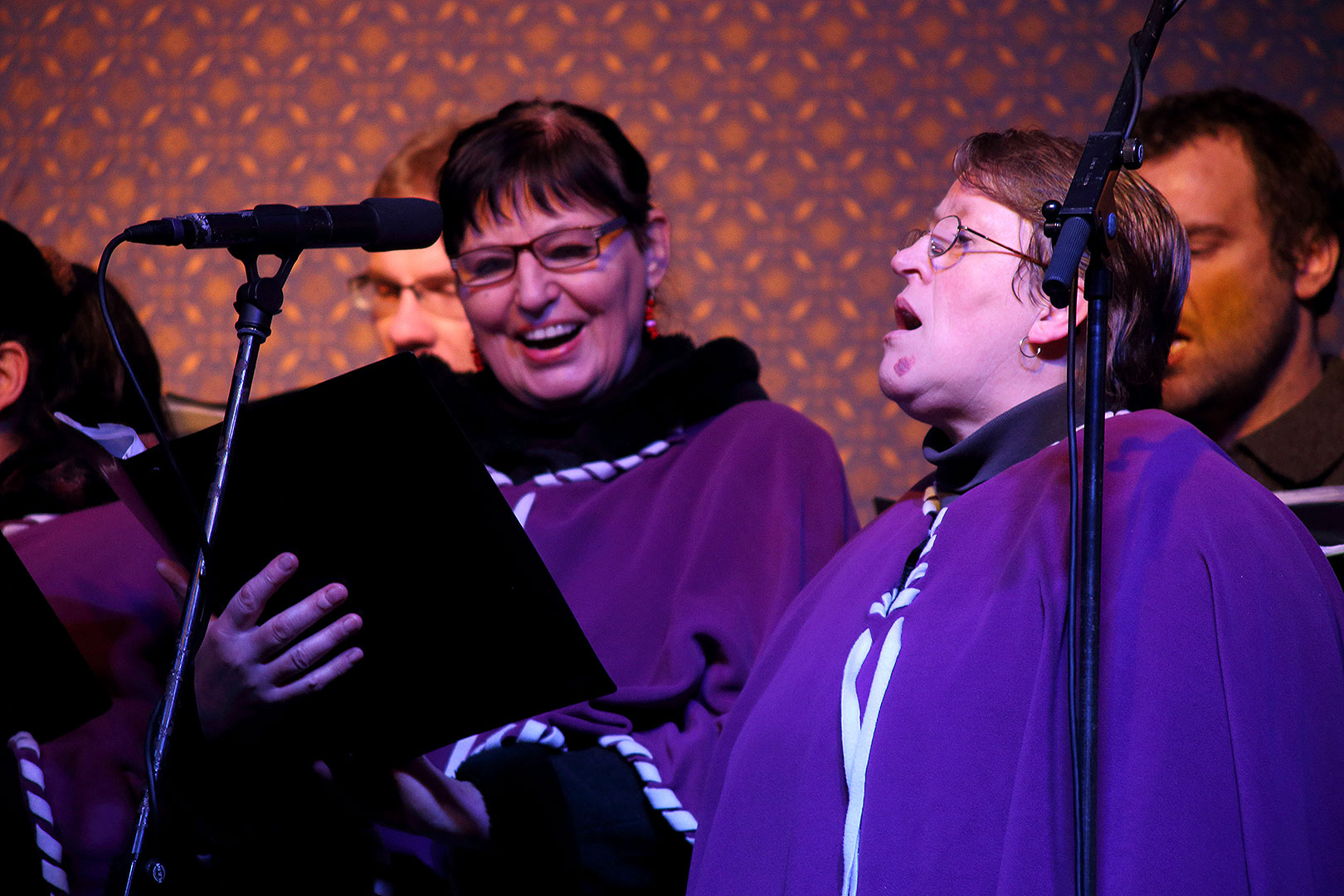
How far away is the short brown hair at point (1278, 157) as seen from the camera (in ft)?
7.29

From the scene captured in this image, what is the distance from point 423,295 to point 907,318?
4.56 feet

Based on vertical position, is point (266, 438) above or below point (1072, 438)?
above

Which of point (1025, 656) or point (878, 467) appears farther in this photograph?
point (878, 467)

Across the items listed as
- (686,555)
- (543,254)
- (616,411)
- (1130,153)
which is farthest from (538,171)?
(1130,153)

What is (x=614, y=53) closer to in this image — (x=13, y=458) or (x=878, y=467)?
(x=878, y=467)

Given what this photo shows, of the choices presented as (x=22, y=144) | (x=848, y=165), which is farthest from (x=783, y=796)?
(x=22, y=144)

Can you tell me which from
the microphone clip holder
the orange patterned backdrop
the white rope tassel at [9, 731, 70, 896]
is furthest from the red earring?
the white rope tassel at [9, 731, 70, 896]

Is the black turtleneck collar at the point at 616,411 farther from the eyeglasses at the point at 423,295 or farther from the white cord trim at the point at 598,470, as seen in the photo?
the eyeglasses at the point at 423,295

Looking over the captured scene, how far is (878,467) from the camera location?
3072 millimetres

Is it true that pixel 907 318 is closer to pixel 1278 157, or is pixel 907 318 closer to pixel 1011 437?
pixel 1011 437

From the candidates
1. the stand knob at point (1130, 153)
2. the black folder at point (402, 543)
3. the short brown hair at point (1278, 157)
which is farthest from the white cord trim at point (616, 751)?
the short brown hair at point (1278, 157)

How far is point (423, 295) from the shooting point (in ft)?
9.02

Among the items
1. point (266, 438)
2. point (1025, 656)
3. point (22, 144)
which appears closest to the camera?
point (1025, 656)

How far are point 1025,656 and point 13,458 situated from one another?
5.33 ft
